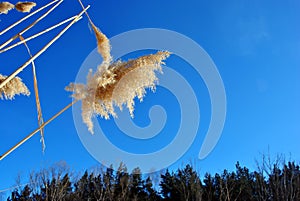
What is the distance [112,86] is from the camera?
1.54m

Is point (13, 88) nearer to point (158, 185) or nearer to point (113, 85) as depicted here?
point (113, 85)

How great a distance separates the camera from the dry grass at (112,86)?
5.00ft

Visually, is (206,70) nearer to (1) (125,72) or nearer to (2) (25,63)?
(1) (125,72)

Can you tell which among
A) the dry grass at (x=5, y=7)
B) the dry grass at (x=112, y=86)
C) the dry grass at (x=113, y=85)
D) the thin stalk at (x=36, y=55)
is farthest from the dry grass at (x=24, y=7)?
the dry grass at (x=112, y=86)

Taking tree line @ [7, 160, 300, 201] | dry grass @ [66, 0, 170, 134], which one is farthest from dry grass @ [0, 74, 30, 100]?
tree line @ [7, 160, 300, 201]

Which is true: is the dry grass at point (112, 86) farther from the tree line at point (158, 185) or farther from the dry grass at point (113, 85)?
the tree line at point (158, 185)

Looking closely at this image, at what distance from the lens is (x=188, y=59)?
7.36 ft

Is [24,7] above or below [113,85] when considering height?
above

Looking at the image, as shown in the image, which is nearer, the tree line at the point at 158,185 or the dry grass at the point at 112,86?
the dry grass at the point at 112,86

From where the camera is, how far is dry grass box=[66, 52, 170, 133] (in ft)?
5.00

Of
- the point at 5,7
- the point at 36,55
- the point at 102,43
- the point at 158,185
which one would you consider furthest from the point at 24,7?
the point at 158,185

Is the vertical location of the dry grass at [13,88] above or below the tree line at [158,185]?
below

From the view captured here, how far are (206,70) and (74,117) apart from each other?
1.12 metres

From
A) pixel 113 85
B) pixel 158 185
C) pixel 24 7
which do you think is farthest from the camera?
pixel 158 185
